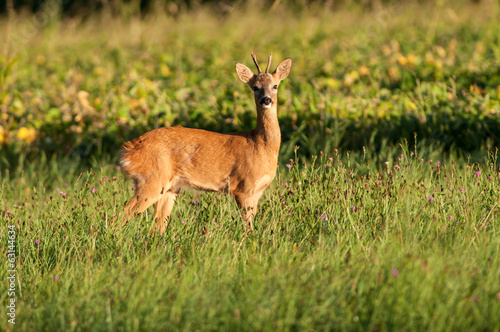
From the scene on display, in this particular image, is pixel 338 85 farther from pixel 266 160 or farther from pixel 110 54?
pixel 110 54

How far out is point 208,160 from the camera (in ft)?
17.3

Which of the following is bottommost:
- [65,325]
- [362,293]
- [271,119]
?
[65,325]

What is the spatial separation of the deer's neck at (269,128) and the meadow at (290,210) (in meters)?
0.27

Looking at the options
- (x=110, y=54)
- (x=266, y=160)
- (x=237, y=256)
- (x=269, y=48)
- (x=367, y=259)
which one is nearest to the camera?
(x=367, y=259)

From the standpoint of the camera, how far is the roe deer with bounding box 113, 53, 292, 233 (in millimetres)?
5137

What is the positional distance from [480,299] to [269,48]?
362 inches

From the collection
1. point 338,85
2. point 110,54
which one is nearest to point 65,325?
point 338,85

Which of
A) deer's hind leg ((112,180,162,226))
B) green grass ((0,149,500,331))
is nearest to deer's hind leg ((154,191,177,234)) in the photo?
green grass ((0,149,500,331))

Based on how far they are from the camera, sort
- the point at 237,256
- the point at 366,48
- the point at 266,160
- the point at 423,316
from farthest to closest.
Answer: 1. the point at 366,48
2. the point at 266,160
3. the point at 237,256
4. the point at 423,316

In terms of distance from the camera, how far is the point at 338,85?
867 centimetres

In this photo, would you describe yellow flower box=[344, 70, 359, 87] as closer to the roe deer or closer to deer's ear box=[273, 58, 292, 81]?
deer's ear box=[273, 58, 292, 81]

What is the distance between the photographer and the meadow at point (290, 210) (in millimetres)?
3186

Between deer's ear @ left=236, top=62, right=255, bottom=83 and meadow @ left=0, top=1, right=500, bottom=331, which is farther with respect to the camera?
deer's ear @ left=236, top=62, right=255, bottom=83

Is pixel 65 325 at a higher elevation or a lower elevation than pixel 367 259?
lower
